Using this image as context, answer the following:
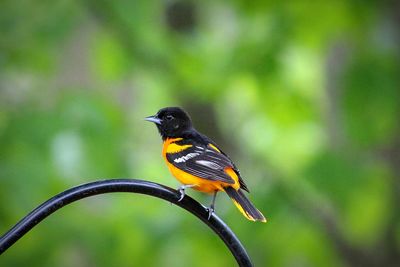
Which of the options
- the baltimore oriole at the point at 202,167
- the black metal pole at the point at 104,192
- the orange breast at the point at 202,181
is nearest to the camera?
the black metal pole at the point at 104,192

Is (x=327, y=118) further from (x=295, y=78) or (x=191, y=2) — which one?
(x=191, y=2)

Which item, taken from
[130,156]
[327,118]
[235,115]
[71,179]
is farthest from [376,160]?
[71,179]

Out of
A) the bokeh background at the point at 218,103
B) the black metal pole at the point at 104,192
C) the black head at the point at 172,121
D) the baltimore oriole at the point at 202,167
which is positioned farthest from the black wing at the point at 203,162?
the bokeh background at the point at 218,103

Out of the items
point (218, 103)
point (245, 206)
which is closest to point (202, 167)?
point (245, 206)

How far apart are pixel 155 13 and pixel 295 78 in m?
1.42

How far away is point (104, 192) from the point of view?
3098mm

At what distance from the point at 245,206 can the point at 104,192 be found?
84 cm

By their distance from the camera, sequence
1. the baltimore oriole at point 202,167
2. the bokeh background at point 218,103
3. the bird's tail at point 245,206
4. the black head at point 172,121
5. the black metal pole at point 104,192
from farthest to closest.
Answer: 1. the bokeh background at point 218,103
2. the black head at point 172,121
3. the baltimore oriole at point 202,167
4. the bird's tail at point 245,206
5. the black metal pole at point 104,192

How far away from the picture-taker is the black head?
175 inches

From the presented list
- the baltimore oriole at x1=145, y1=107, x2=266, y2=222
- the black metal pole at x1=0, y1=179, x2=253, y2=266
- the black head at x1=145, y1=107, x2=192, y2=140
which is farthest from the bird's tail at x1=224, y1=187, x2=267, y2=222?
the black head at x1=145, y1=107, x2=192, y2=140

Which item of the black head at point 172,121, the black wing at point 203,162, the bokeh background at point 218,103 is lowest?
the black wing at point 203,162

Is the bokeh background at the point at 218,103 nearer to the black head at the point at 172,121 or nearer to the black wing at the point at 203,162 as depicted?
the black head at the point at 172,121

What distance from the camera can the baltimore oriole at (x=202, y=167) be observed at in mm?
3795

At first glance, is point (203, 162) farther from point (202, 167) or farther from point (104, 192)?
point (104, 192)
